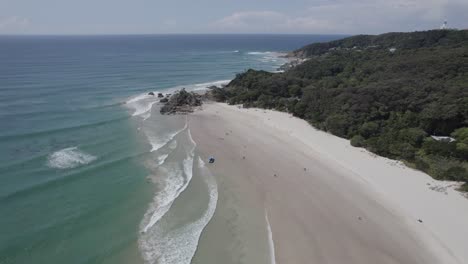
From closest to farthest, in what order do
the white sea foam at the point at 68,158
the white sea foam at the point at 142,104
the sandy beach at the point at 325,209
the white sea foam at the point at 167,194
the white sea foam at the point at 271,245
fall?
1. the white sea foam at the point at 271,245
2. the sandy beach at the point at 325,209
3. the white sea foam at the point at 167,194
4. the white sea foam at the point at 68,158
5. the white sea foam at the point at 142,104

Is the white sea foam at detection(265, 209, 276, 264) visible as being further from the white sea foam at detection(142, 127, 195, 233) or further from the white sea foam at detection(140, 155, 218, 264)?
the white sea foam at detection(142, 127, 195, 233)

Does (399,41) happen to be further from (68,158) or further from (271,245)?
(68,158)

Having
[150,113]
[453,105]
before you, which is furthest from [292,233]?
[150,113]

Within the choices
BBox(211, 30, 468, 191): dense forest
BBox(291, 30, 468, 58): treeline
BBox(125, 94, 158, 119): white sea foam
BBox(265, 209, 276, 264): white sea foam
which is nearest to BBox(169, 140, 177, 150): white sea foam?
BBox(125, 94, 158, 119): white sea foam

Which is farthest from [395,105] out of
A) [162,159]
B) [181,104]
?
[181,104]

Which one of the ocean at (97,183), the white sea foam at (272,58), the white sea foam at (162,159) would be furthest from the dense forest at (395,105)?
the white sea foam at (272,58)

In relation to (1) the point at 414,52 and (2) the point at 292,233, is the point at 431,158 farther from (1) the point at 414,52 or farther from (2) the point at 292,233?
(1) the point at 414,52

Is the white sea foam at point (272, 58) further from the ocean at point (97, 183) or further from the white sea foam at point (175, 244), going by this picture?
the white sea foam at point (175, 244)
